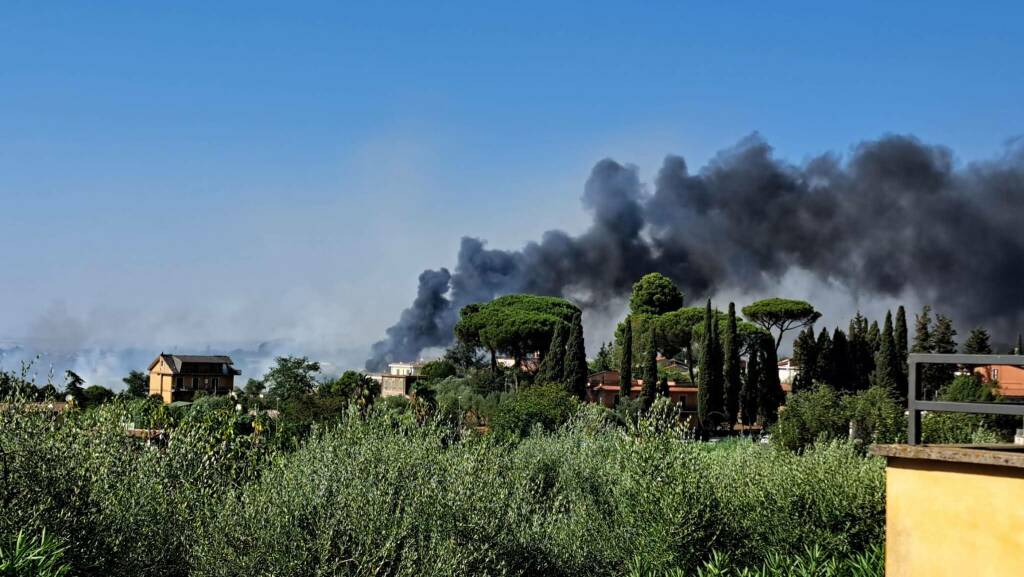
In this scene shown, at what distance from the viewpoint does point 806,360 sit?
194 ft

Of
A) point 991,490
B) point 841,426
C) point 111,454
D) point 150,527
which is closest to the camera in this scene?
point 991,490

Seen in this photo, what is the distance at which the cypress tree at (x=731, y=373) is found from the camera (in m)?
51.7

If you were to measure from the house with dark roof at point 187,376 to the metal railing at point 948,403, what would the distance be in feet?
194

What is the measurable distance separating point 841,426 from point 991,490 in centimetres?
2414

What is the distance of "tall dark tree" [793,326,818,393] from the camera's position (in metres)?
58.5

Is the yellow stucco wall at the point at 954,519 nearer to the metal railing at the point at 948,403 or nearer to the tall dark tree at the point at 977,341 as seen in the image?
the metal railing at the point at 948,403

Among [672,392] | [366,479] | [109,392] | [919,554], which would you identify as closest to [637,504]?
[366,479]

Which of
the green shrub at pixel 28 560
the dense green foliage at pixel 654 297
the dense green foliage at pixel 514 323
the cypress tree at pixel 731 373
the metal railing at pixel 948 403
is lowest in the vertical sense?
the green shrub at pixel 28 560

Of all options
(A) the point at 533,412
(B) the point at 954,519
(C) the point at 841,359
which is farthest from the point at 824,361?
(B) the point at 954,519

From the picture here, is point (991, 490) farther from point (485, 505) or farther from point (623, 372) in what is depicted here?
point (623, 372)

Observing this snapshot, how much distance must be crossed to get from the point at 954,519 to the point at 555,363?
4764cm

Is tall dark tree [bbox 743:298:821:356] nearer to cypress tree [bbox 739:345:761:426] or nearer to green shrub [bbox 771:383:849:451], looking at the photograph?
cypress tree [bbox 739:345:761:426]

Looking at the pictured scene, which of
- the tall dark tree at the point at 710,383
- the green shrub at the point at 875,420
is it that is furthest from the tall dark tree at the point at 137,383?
the green shrub at the point at 875,420

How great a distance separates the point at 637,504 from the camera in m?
12.3
